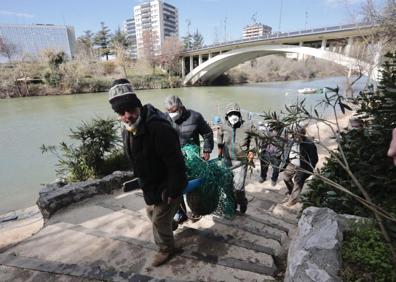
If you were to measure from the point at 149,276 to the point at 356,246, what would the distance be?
121 centimetres

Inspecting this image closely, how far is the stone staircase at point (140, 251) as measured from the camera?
1.70m

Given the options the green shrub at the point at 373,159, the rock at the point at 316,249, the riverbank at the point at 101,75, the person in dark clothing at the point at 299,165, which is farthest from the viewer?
the riverbank at the point at 101,75

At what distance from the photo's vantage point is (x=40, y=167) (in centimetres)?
665

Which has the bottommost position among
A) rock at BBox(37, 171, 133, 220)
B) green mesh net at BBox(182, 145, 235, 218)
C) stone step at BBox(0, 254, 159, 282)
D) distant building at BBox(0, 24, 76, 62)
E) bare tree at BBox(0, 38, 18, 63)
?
rock at BBox(37, 171, 133, 220)

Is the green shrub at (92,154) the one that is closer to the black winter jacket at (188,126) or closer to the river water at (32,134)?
the river water at (32,134)

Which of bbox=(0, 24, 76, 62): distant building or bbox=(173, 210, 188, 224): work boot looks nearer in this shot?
bbox=(173, 210, 188, 224): work boot

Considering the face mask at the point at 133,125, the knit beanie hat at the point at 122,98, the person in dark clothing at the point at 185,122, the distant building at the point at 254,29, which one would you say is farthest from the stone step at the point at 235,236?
the distant building at the point at 254,29

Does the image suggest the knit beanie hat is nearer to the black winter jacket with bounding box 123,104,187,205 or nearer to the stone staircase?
the black winter jacket with bounding box 123,104,187,205

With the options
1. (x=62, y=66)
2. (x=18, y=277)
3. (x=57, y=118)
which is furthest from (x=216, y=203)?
(x=62, y=66)

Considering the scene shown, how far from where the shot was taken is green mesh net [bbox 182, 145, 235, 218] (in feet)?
6.94

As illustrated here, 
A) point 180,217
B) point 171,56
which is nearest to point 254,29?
point 171,56

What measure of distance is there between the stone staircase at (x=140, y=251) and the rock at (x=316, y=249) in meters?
0.48

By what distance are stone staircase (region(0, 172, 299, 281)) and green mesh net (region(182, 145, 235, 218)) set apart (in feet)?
0.66

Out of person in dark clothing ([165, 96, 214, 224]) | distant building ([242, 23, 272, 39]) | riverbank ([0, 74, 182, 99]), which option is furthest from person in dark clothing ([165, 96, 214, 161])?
distant building ([242, 23, 272, 39])
